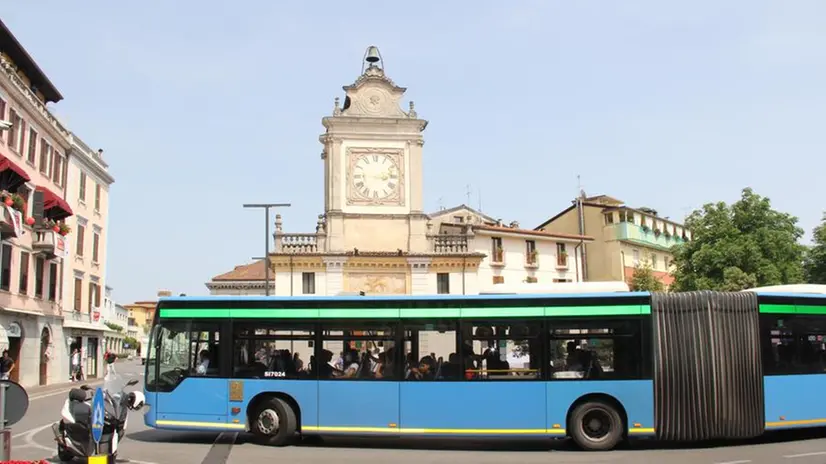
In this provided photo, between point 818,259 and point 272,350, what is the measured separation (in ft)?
111

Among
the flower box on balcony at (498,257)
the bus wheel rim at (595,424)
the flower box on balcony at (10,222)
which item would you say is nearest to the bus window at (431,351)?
the bus wheel rim at (595,424)

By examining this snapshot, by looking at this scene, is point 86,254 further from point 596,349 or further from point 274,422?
point 596,349

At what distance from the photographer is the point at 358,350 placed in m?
14.5

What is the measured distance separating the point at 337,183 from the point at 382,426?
2631 cm

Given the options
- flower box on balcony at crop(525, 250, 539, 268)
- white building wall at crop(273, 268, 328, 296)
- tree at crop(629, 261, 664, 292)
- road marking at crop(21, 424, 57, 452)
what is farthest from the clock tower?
road marking at crop(21, 424, 57, 452)

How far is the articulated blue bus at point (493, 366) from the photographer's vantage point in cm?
1403

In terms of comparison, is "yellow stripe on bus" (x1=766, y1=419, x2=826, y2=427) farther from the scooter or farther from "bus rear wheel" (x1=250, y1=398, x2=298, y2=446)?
the scooter

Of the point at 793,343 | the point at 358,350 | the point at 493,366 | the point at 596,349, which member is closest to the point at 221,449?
the point at 358,350

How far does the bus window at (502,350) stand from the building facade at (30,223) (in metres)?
21.3

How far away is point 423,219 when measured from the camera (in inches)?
1583

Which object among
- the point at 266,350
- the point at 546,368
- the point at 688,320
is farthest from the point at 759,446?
the point at 266,350

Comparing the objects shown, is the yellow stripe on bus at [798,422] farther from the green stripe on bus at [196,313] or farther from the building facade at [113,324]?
the building facade at [113,324]

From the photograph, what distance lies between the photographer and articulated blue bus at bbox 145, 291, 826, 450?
14.0m

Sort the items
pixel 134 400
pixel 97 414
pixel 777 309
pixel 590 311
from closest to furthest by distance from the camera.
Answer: pixel 97 414
pixel 134 400
pixel 590 311
pixel 777 309
